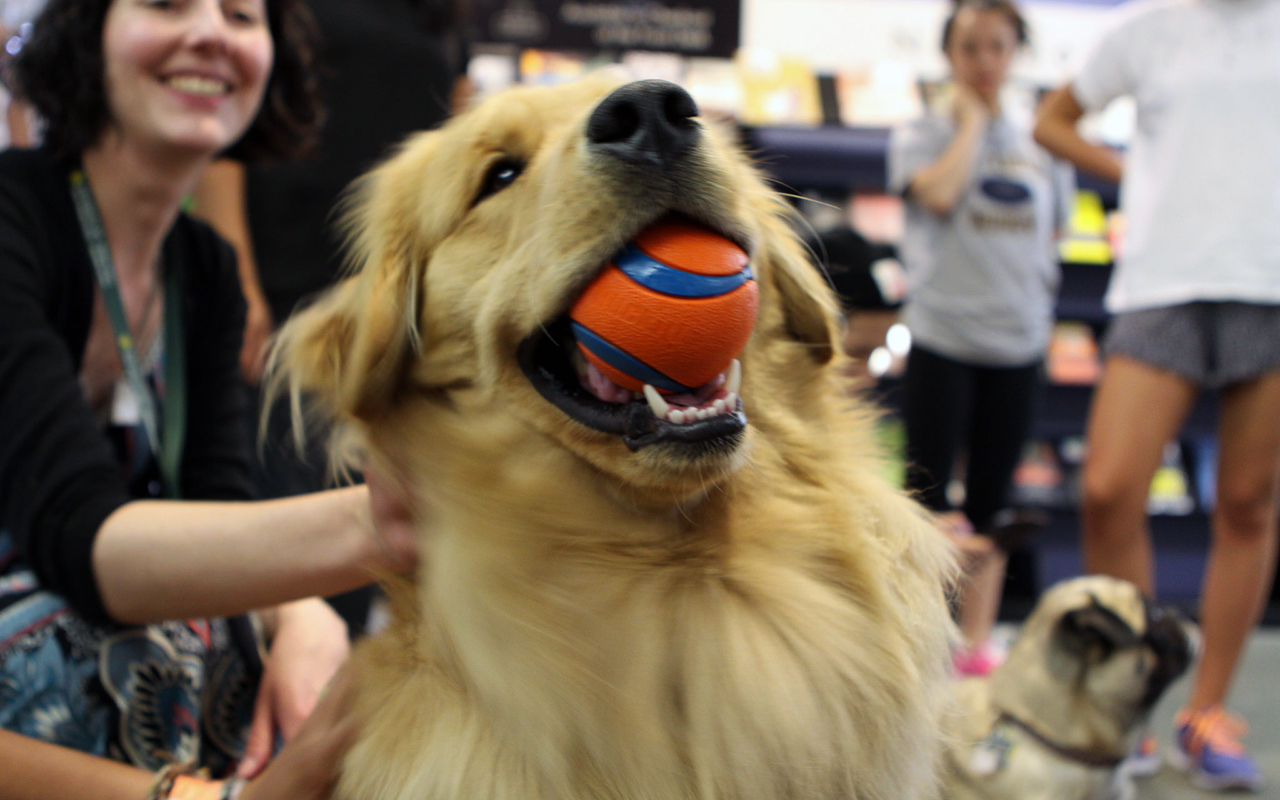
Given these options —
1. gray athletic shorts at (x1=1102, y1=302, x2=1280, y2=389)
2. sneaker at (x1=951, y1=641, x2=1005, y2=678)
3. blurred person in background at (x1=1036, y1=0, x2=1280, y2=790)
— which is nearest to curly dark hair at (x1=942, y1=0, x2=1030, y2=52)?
blurred person in background at (x1=1036, y1=0, x2=1280, y2=790)

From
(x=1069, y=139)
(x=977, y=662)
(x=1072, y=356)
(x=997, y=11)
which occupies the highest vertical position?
(x=997, y=11)

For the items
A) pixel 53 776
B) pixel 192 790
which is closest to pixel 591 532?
pixel 192 790

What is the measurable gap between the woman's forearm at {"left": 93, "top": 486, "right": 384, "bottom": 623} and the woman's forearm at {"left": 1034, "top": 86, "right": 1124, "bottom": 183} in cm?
194

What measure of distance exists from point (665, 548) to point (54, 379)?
0.72 m

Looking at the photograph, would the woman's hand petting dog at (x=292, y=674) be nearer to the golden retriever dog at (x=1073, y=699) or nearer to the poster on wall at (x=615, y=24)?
the golden retriever dog at (x=1073, y=699)

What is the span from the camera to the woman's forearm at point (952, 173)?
238cm

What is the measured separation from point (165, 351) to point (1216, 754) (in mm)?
2298

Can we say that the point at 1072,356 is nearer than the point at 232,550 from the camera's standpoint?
No

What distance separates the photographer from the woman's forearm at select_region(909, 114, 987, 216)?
2383 mm

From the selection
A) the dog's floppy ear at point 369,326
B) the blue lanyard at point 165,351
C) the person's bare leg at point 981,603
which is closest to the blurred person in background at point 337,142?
the blue lanyard at point 165,351

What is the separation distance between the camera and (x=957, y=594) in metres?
1.07

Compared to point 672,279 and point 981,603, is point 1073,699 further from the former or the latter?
point 672,279

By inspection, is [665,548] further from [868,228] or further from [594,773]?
[868,228]

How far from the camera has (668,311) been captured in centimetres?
75
